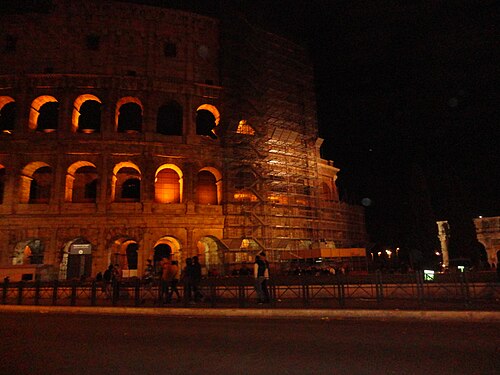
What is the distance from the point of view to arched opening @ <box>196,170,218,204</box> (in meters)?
29.4

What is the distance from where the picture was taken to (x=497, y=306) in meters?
10.6

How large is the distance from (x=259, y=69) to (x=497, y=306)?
945 inches

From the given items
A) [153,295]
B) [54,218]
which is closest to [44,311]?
[153,295]

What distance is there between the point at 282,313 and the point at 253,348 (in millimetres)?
4860

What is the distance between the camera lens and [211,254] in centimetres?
2911

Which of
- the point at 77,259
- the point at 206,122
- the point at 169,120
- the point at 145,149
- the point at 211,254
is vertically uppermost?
the point at 206,122

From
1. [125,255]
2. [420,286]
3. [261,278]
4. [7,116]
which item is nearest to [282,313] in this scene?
[261,278]

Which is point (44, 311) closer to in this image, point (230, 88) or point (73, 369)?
point (73, 369)

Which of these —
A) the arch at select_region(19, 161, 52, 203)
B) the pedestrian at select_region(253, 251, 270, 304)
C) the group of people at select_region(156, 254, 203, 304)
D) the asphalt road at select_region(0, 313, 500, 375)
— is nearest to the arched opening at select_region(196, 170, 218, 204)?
the arch at select_region(19, 161, 52, 203)

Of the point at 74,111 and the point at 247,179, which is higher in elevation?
the point at 74,111

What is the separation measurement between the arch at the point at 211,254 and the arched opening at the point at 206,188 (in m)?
3.02

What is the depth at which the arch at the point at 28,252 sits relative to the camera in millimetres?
25031

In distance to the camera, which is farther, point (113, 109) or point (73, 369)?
point (113, 109)

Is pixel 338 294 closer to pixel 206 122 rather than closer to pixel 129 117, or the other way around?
pixel 206 122
